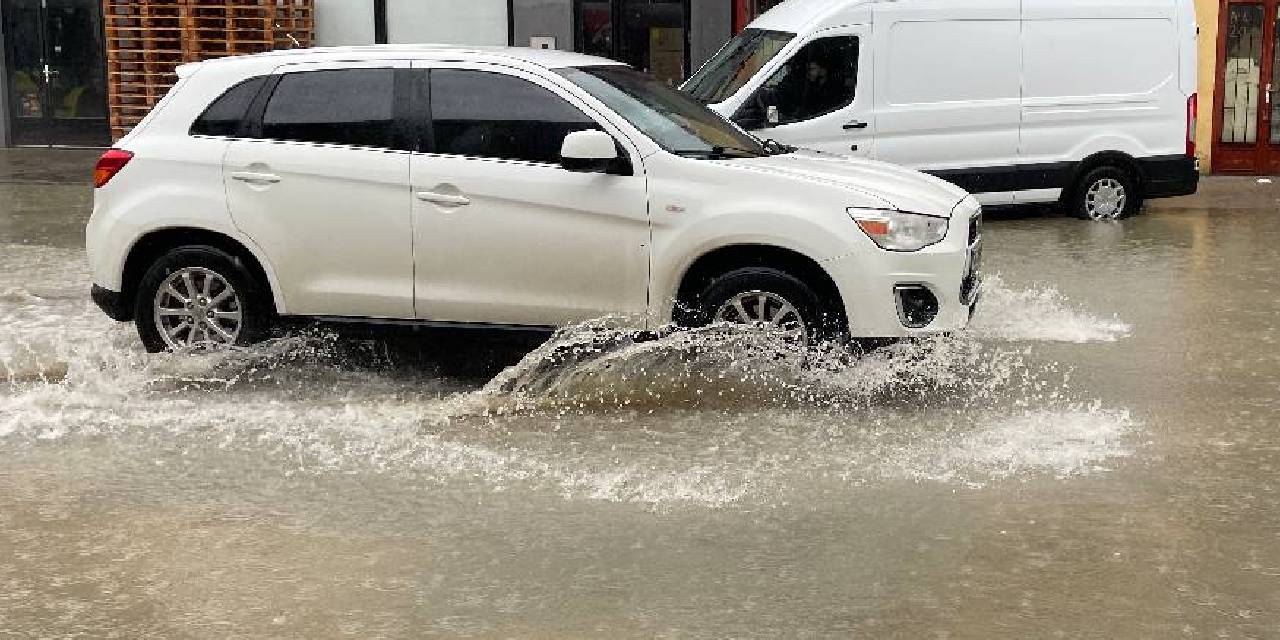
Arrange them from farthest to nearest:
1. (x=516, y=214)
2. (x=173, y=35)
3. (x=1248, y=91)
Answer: (x=173, y=35) < (x=1248, y=91) < (x=516, y=214)

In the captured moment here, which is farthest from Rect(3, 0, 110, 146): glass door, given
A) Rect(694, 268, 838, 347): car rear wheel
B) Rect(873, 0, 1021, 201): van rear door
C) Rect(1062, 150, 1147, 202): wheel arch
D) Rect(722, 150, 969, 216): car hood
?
Rect(694, 268, 838, 347): car rear wheel

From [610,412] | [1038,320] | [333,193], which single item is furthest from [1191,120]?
Answer: [333,193]

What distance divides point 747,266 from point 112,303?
332cm

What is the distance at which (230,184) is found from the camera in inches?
313

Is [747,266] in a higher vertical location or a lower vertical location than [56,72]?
lower

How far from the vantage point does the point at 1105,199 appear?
14.2 metres

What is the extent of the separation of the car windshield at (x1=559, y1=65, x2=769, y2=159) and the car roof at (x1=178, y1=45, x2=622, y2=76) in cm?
15

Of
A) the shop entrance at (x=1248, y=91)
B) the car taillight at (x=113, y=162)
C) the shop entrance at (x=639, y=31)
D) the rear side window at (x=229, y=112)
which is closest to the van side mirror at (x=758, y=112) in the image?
the rear side window at (x=229, y=112)

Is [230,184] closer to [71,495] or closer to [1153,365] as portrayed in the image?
[71,495]

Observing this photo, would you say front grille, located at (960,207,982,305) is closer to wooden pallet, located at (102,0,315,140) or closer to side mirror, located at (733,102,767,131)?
side mirror, located at (733,102,767,131)

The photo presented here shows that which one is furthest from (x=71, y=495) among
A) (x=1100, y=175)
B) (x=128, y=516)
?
(x=1100, y=175)

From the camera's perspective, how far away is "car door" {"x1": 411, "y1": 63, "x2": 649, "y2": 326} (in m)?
7.57

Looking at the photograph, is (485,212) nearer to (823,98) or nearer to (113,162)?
(113,162)

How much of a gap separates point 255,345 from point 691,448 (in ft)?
8.74
